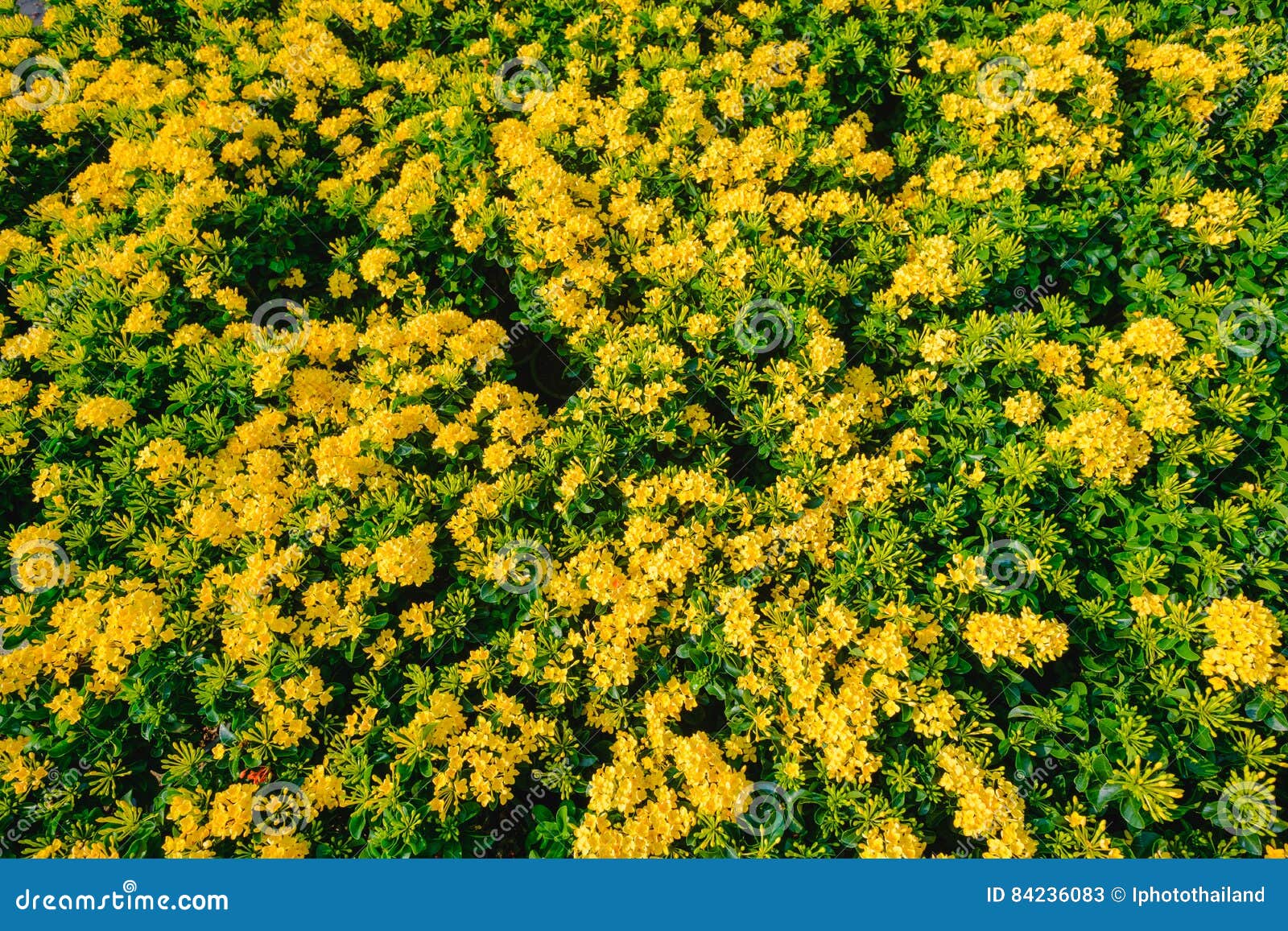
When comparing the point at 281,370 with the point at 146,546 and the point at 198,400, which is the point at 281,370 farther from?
the point at 146,546

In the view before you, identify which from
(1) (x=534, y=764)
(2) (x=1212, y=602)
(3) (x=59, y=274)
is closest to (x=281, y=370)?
(3) (x=59, y=274)

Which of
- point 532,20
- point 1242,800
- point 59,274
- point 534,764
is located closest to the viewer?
point 1242,800

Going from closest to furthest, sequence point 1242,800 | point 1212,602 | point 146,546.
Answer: point 1242,800 → point 1212,602 → point 146,546
